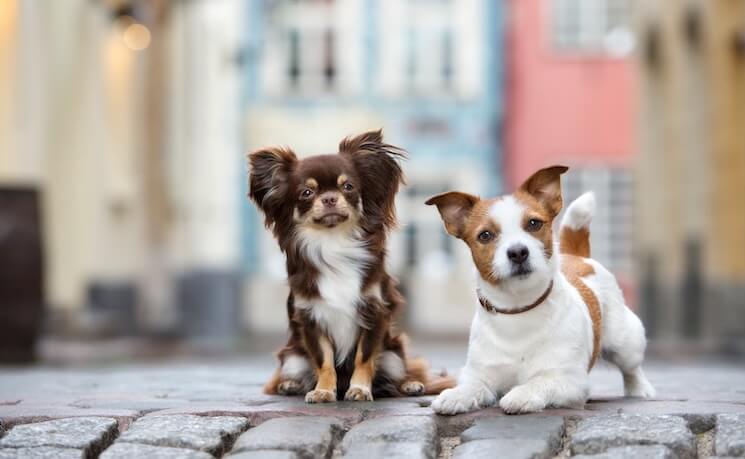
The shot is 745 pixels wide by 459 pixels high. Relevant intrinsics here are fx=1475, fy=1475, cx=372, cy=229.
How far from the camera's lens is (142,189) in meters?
21.0

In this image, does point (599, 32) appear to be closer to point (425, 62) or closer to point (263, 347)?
point (425, 62)

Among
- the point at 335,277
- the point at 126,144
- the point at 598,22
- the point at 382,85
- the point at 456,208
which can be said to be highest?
the point at 598,22

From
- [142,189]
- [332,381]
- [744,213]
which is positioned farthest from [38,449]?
[142,189]

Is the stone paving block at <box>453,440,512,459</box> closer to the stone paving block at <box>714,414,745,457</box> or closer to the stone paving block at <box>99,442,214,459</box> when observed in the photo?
the stone paving block at <box>714,414,745,457</box>

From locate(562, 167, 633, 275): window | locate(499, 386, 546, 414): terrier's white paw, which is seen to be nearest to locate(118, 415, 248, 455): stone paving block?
locate(499, 386, 546, 414): terrier's white paw

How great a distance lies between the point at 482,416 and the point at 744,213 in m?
12.5

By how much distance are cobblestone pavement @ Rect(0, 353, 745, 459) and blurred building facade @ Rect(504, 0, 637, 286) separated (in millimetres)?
22790

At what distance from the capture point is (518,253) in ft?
16.4

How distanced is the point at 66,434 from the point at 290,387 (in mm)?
1238

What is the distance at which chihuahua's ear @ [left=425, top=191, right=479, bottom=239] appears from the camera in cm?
527

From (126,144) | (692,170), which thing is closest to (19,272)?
(126,144)

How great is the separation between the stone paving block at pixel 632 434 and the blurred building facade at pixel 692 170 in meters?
11.2

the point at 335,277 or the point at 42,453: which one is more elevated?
the point at 335,277

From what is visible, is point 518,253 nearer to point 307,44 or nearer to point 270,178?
point 270,178
